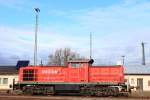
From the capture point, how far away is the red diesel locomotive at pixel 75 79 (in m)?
38.7

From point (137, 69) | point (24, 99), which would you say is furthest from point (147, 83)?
point (24, 99)

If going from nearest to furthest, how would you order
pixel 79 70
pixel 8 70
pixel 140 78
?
1. pixel 79 70
2. pixel 140 78
3. pixel 8 70

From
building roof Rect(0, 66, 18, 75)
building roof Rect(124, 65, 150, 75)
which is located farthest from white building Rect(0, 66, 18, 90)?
building roof Rect(124, 65, 150, 75)

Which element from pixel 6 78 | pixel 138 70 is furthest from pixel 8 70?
pixel 138 70

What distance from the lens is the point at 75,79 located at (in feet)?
131

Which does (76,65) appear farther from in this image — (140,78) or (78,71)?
(140,78)

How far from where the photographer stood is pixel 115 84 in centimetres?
3838

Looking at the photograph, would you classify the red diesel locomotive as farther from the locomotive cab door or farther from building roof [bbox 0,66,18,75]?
building roof [bbox 0,66,18,75]

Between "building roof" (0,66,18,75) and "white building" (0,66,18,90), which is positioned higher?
"building roof" (0,66,18,75)

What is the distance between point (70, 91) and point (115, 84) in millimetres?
5151

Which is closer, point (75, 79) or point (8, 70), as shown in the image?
point (75, 79)

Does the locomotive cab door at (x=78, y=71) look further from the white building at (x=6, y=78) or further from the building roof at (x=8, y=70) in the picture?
the building roof at (x=8, y=70)

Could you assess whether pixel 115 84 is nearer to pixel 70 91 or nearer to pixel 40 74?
pixel 70 91

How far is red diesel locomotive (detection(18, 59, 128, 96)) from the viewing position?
1524 inches
